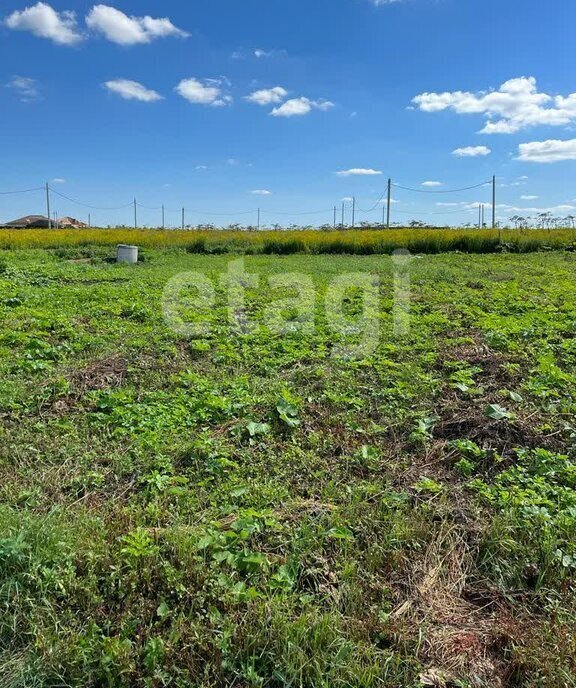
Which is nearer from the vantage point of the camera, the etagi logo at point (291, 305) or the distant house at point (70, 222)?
the etagi logo at point (291, 305)

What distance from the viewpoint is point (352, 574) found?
1.98 meters

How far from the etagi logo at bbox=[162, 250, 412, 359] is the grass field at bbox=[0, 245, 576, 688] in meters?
0.72

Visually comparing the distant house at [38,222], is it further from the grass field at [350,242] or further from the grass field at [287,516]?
the grass field at [287,516]

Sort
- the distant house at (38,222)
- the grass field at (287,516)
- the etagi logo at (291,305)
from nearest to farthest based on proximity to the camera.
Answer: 1. the grass field at (287,516)
2. the etagi logo at (291,305)
3. the distant house at (38,222)

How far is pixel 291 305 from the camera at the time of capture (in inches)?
274

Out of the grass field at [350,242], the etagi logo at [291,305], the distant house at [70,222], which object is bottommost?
the etagi logo at [291,305]

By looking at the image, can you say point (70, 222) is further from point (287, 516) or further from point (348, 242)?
point (287, 516)

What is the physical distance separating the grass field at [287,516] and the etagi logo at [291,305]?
719 mm

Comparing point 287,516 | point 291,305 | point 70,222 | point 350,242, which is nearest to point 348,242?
point 350,242

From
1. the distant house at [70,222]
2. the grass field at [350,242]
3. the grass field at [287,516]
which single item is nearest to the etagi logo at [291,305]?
the grass field at [287,516]

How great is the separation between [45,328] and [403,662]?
500 cm

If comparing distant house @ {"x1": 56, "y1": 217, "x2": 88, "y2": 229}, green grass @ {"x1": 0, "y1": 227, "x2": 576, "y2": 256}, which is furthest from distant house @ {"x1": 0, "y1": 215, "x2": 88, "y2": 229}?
green grass @ {"x1": 0, "y1": 227, "x2": 576, "y2": 256}

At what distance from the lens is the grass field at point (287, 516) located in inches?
64.9

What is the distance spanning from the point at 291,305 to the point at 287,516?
4.83m
